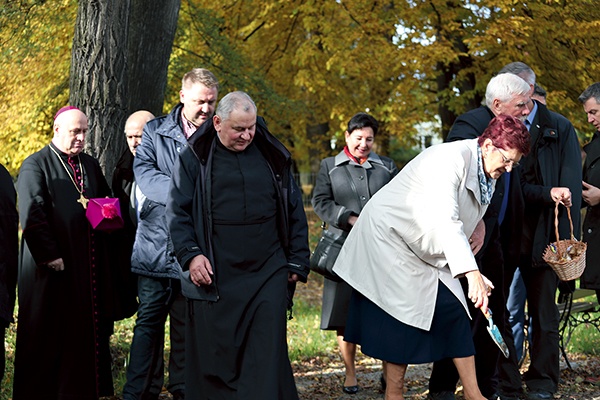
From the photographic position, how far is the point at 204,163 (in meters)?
5.38

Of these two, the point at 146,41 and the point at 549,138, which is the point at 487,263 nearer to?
the point at 549,138

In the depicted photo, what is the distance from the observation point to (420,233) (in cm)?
529

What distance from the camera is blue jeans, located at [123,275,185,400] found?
6172 mm

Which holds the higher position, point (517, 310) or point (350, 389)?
point (517, 310)

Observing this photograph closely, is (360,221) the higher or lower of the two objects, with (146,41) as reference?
lower

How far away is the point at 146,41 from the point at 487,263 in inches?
197

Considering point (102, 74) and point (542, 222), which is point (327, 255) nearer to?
point (542, 222)

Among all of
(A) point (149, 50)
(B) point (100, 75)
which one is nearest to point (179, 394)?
(B) point (100, 75)

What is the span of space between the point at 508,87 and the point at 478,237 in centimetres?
106

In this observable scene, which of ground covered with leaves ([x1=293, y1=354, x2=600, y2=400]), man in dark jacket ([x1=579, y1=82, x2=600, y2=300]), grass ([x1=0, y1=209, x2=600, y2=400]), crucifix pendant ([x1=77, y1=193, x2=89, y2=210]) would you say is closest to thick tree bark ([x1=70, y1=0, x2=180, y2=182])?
crucifix pendant ([x1=77, y1=193, x2=89, y2=210])

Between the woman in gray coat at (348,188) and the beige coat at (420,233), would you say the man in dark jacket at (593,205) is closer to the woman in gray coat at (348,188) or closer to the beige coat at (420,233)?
the woman in gray coat at (348,188)

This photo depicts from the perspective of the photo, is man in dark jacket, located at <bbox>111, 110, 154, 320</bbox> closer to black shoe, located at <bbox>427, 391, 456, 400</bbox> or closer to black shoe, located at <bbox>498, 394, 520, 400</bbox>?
black shoe, located at <bbox>427, 391, 456, 400</bbox>

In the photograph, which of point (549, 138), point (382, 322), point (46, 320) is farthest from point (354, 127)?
point (46, 320)

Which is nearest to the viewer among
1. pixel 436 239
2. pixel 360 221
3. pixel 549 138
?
pixel 436 239
